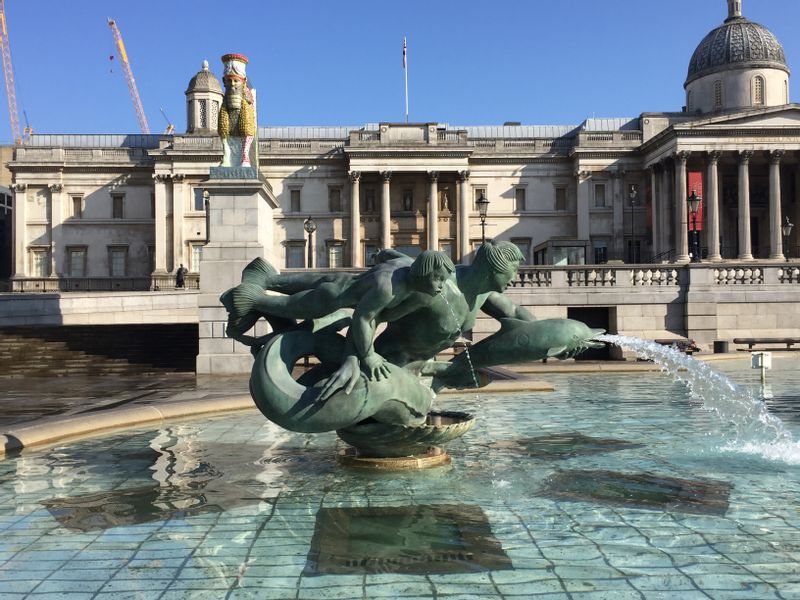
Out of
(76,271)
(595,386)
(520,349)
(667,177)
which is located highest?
(667,177)

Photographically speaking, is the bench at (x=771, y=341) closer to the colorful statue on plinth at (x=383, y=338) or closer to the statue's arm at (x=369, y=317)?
the colorful statue on plinth at (x=383, y=338)

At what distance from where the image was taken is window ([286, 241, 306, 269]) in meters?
67.3

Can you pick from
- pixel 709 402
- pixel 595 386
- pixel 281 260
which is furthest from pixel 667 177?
pixel 709 402

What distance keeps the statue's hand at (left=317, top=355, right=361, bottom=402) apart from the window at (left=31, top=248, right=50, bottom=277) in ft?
227

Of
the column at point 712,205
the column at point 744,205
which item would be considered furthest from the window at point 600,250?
the column at point 744,205

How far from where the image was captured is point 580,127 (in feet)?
245

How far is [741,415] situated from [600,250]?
5874 centimetres

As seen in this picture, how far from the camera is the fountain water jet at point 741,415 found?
8211 millimetres

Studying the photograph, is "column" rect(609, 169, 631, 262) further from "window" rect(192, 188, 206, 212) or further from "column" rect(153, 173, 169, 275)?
"column" rect(153, 173, 169, 275)

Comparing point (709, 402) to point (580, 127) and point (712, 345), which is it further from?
point (580, 127)

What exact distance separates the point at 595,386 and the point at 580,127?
63254 mm

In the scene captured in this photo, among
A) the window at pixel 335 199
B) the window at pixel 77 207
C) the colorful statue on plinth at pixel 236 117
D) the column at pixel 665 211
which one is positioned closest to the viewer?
the colorful statue on plinth at pixel 236 117

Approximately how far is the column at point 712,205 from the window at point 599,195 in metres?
9.88

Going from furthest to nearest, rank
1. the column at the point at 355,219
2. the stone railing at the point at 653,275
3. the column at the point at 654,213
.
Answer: the column at the point at 355,219 → the column at the point at 654,213 → the stone railing at the point at 653,275
